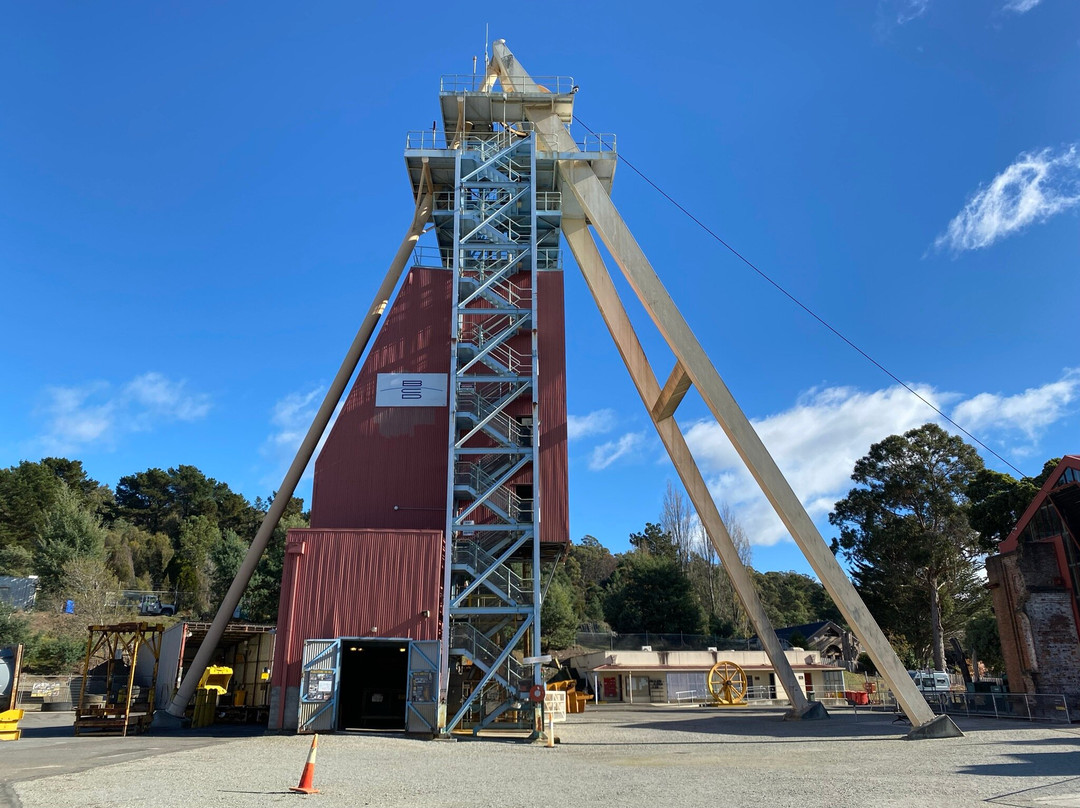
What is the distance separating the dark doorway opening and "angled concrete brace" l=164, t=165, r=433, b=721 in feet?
14.2

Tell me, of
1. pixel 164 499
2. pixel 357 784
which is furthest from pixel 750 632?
pixel 164 499

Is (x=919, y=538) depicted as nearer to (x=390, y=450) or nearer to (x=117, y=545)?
(x=390, y=450)

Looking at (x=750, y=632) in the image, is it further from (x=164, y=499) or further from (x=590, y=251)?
(x=164, y=499)

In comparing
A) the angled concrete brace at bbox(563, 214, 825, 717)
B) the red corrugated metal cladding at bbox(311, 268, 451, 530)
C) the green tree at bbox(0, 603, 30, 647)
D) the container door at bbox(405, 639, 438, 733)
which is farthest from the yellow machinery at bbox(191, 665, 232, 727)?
the angled concrete brace at bbox(563, 214, 825, 717)

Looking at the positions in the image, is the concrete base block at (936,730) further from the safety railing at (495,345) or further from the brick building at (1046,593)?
the safety railing at (495,345)

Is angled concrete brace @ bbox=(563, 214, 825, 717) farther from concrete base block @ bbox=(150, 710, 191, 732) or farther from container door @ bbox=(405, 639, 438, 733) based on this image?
concrete base block @ bbox=(150, 710, 191, 732)

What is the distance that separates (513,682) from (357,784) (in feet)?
35.1

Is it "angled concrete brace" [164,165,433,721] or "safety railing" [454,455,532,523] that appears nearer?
"safety railing" [454,455,532,523]

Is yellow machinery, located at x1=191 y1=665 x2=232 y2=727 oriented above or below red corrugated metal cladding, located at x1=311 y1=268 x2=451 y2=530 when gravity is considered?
below

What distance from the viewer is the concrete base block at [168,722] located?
24.5m

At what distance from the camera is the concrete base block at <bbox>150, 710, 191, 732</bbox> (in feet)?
80.3

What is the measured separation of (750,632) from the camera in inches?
2338

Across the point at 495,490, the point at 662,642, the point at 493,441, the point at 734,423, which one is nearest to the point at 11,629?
the point at 493,441

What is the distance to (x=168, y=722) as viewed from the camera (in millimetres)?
24750
